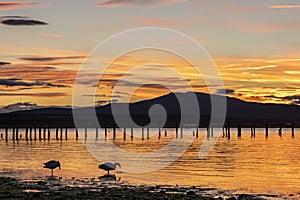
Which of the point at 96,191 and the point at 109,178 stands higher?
the point at 96,191

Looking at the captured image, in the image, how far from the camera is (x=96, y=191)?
37000mm

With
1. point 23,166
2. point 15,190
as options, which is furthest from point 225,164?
point 15,190

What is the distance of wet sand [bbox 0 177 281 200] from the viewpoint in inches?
1361

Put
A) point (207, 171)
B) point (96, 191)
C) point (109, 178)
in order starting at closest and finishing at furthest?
point (96, 191), point (109, 178), point (207, 171)

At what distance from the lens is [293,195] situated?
37.9 m

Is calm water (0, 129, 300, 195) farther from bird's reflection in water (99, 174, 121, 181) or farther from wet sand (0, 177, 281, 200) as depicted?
wet sand (0, 177, 281, 200)

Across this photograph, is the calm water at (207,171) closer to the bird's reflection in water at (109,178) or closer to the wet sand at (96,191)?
the bird's reflection in water at (109,178)

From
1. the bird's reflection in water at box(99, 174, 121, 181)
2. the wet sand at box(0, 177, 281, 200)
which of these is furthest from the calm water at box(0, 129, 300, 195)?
the wet sand at box(0, 177, 281, 200)

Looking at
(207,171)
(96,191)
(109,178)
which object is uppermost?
(96,191)

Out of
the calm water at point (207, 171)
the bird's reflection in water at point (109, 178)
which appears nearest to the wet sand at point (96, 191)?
the bird's reflection in water at point (109, 178)

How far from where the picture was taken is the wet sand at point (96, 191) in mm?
34562

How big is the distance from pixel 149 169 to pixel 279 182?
45.7ft

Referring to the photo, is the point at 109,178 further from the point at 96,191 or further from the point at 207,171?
the point at 207,171

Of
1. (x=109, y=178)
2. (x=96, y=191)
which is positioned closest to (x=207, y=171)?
(x=109, y=178)
